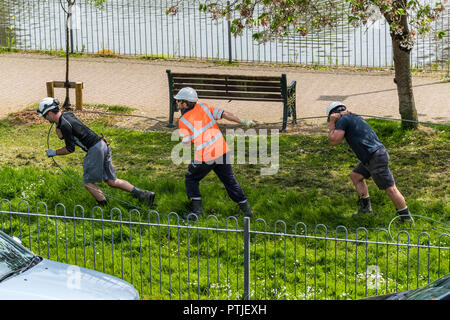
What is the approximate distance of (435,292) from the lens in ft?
20.1

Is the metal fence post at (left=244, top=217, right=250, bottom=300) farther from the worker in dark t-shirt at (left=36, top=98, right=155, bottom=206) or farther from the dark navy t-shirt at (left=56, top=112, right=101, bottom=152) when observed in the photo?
the dark navy t-shirt at (left=56, top=112, right=101, bottom=152)

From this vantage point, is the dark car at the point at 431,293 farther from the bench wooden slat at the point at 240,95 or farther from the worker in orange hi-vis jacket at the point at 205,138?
the bench wooden slat at the point at 240,95

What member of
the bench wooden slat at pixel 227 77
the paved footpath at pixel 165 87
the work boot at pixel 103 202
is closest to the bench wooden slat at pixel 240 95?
the bench wooden slat at pixel 227 77

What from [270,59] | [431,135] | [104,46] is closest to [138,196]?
[431,135]

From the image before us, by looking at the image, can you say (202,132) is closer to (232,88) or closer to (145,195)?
(145,195)

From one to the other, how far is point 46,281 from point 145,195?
3664 millimetres

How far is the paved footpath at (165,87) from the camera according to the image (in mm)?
15445

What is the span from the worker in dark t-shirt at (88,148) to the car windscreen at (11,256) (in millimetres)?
2899

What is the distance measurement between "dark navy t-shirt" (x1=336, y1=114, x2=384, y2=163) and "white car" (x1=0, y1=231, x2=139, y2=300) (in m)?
3.68

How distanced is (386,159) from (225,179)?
6.24 feet

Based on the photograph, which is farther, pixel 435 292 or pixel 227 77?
pixel 227 77

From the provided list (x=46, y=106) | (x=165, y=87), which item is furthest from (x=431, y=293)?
(x=165, y=87)
